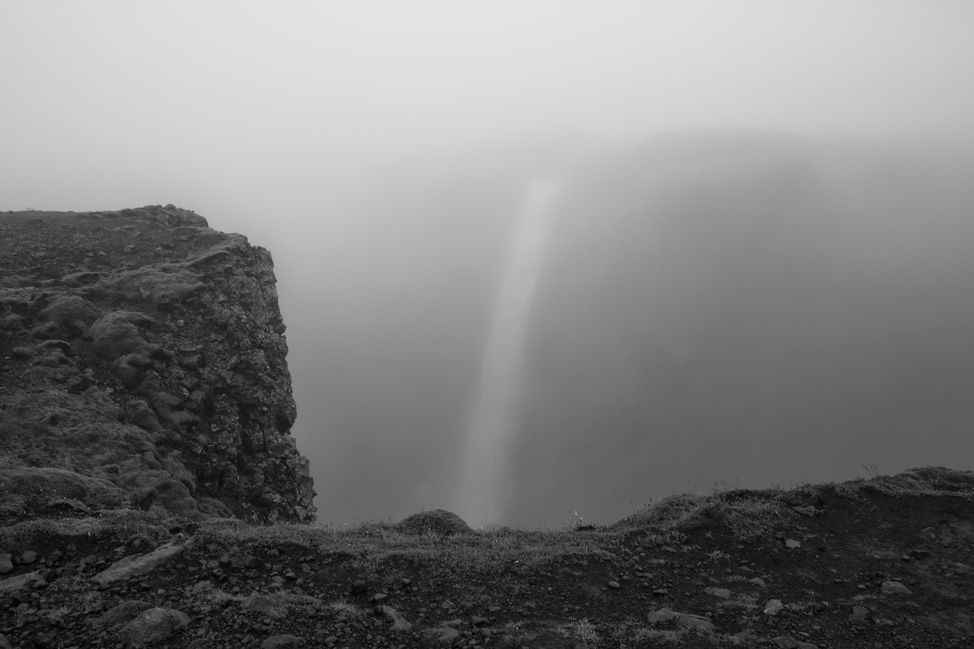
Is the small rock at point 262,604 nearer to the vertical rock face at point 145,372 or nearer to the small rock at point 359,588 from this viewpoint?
the small rock at point 359,588

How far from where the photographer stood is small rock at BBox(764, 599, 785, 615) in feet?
36.4

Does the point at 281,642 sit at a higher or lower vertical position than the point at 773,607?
higher

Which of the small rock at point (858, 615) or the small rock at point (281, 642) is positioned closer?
the small rock at point (281, 642)

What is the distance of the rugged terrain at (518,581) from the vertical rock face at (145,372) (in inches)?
206

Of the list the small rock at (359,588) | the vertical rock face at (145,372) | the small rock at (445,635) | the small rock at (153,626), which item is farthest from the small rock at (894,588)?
the vertical rock face at (145,372)

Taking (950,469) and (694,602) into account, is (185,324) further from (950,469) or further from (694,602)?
(950,469)

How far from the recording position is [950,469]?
18312mm

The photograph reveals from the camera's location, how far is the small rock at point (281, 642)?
949cm

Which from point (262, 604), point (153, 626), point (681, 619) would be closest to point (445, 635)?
point (262, 604)

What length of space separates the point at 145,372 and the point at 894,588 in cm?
3101

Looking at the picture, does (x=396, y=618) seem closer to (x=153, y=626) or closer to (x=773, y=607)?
(x=153, y=626)

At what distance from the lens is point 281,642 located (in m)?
9.57

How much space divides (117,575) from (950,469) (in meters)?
23.5

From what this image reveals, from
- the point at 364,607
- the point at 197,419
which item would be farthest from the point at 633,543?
the point at 197,419
